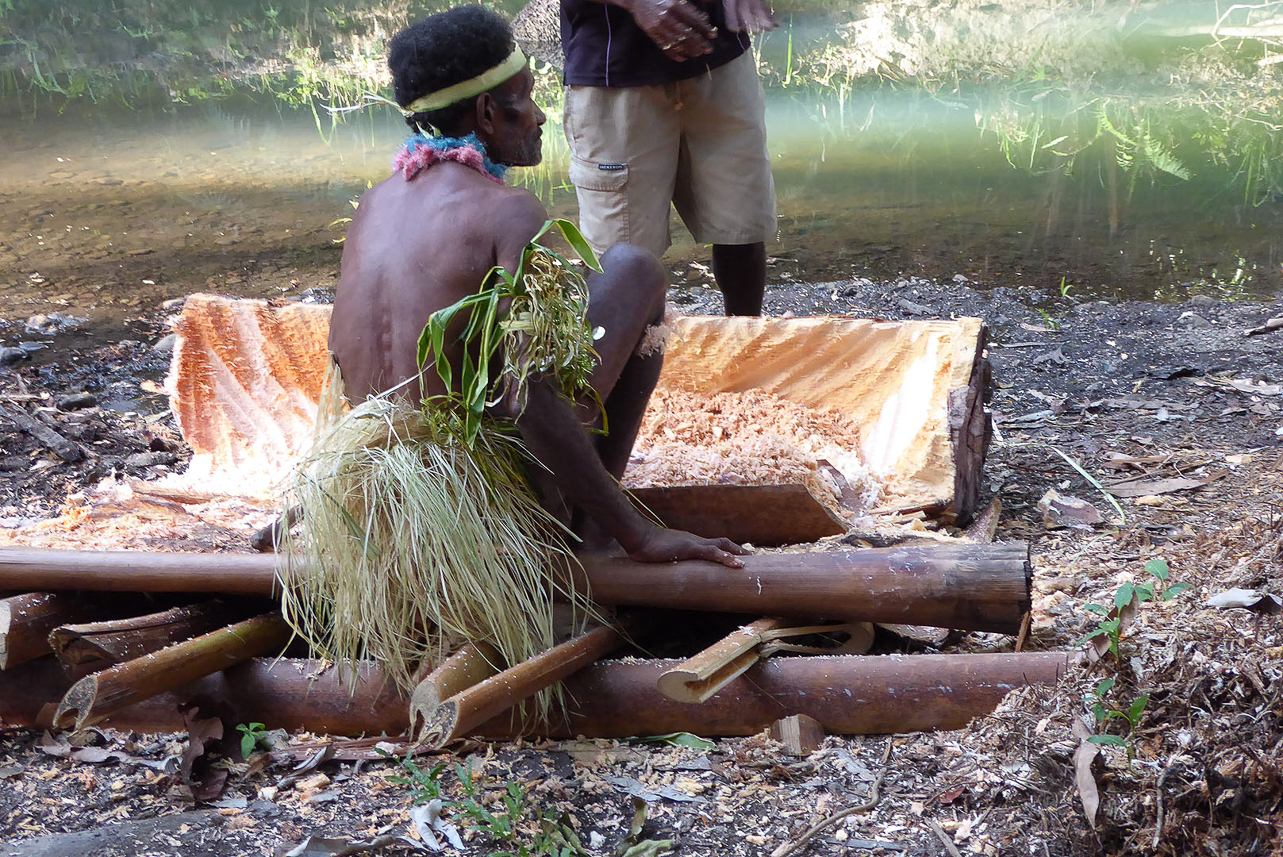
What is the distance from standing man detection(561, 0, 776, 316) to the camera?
352 centimetres

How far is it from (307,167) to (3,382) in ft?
13.6

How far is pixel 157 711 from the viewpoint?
2260 mm

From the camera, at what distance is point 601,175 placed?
3.66 metres

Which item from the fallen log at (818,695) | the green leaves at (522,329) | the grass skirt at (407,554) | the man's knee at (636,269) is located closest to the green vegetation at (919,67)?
the man's knee at (636,269)

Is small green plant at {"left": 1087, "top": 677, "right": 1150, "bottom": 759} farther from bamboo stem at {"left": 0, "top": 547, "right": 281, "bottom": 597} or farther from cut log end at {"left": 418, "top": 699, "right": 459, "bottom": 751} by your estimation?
bamboo stem at {"left": 0, "top": 547, "right": 281, "bottom": 597}

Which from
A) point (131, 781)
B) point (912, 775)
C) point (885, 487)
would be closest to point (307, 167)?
point (885, 487)

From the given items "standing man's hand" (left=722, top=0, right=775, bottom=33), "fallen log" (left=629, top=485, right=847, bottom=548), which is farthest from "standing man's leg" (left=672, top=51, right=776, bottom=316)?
"fallen log" (left=629, top=485, right=847, bottom=548)

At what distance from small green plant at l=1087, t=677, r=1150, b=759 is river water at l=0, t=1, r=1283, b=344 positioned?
385 cm

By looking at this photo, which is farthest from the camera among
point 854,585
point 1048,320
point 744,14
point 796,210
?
point 796,210

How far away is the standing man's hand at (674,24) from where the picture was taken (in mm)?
3176

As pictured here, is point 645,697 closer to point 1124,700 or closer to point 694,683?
point 694,683

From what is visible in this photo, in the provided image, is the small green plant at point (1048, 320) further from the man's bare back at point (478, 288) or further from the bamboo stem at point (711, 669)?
the bamboo stem at point (711, 669)

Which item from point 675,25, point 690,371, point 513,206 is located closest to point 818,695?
point 513,206

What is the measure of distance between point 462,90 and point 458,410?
740mm
